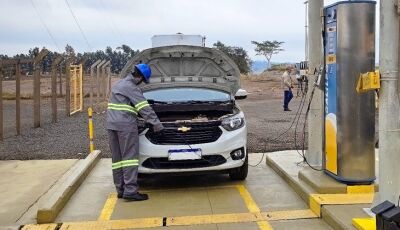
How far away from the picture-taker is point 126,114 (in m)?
6.86

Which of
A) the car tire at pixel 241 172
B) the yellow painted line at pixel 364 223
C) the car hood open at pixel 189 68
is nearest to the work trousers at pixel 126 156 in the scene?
the car tire at pixel 241 172

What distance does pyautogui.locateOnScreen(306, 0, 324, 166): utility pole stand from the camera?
766 cm

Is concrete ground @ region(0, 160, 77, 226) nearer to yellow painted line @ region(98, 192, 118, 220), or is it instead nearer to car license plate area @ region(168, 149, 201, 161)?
yellow painted line @ region(98, 192, 118, 220)

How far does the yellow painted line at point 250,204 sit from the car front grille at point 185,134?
896 mm

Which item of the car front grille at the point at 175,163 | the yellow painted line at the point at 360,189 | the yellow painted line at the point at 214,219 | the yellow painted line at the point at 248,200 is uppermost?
the car front grille at the point at 175,163

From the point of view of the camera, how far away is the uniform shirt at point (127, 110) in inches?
268

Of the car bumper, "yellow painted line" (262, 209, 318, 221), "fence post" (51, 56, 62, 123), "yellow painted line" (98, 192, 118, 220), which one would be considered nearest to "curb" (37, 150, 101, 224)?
"yellow painted line" (98, 192, 118, 220)

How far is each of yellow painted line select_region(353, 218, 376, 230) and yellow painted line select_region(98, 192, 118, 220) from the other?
9.61ft

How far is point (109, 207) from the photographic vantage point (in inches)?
262

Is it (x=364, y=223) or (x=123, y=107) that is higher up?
(x=123, y=107)

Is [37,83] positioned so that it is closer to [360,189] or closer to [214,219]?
[214,219]

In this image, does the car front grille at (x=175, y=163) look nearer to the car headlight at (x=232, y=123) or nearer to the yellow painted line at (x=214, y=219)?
the car headlight at (x=232, y=123)

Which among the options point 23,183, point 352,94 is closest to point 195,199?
point 352,94

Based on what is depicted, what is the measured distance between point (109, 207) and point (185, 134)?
146cm
